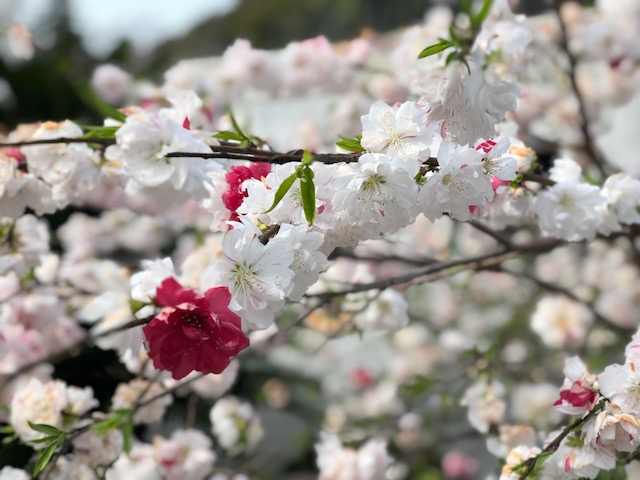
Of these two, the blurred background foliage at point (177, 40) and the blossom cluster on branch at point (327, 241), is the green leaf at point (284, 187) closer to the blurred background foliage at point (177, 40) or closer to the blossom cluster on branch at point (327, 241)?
the blossom cluster on branch at point (327, 241)

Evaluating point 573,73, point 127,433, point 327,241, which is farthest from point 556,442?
point 573,73

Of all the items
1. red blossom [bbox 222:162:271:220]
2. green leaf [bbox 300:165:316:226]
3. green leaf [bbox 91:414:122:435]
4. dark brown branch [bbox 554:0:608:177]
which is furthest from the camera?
dark brown branch [bbox 554:0:608:177]

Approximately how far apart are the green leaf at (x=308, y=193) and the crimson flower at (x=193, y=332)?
0.10 m

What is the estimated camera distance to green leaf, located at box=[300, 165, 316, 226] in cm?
52

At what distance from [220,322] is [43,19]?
3.56m

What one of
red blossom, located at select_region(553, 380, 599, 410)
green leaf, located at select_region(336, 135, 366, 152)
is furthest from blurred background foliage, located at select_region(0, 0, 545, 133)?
red blossom, located at select_region(553, 380, 599, 410)

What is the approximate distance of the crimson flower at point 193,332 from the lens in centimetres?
54

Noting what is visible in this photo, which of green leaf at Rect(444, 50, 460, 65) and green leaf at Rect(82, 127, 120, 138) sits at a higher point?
green leaf at Rect(444, 50, 460, 65)

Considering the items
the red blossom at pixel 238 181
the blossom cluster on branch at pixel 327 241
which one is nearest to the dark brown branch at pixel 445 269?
the blossom cluster on branch at pixel 327 241

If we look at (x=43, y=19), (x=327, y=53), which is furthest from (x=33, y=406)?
(x=43, y=19)

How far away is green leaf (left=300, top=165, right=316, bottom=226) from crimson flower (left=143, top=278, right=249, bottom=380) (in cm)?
10

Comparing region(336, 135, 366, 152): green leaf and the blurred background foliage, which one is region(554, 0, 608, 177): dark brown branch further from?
the blurred background foliage

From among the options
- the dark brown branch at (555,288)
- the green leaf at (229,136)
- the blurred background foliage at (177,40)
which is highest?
the green leaf at (229,136)

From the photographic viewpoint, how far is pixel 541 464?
67 centimetres
